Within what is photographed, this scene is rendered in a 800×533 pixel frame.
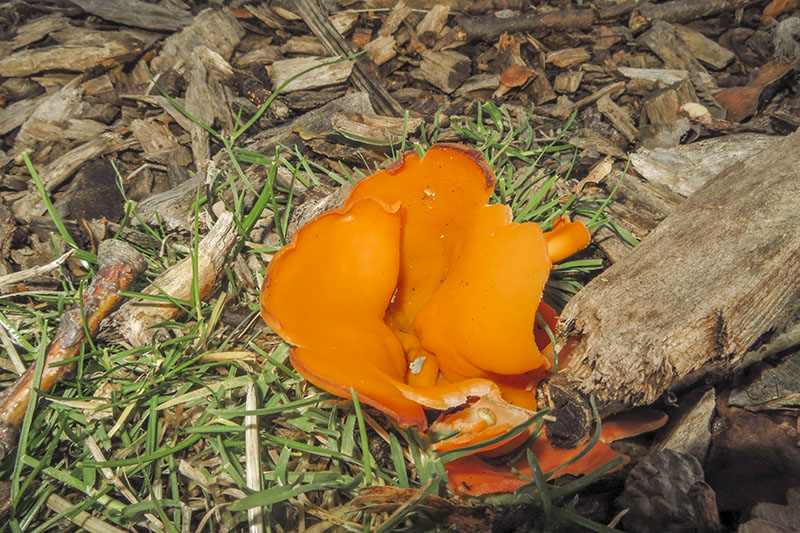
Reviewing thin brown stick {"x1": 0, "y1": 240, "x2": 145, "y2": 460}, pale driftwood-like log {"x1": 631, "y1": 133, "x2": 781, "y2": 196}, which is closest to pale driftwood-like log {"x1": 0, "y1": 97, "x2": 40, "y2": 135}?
thin brown stick {"x1": 0, "y1": 240, "x2": 145, "y2": 460}

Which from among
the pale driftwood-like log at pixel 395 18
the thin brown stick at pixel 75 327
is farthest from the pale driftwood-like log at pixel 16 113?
the pale driftwood-like log at pixel 395 18

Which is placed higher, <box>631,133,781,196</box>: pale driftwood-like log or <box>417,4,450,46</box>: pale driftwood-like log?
<box>417,4,450,46</box>: pale driftwood-like log

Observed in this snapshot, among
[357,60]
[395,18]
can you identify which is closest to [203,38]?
[357,60]

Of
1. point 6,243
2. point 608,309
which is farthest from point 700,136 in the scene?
point 6,243

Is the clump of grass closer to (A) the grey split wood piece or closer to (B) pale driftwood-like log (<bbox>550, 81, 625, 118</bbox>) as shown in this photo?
(A) the grey split wood piece

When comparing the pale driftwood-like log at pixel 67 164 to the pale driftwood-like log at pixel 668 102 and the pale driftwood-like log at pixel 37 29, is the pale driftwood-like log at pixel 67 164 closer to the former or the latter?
the pale driftwood-like log at pixel 37 29

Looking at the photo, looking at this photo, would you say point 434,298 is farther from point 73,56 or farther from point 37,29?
point 37,29

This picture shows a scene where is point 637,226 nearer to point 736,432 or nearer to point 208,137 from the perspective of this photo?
point 736,432
